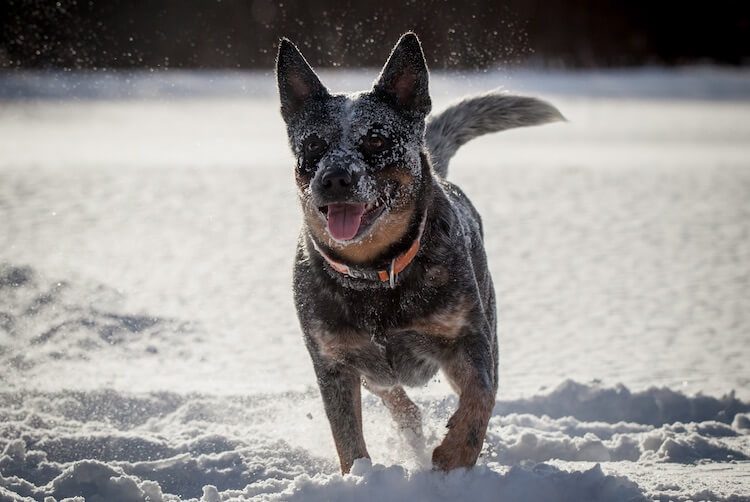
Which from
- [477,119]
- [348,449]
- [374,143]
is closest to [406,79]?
[374,143]

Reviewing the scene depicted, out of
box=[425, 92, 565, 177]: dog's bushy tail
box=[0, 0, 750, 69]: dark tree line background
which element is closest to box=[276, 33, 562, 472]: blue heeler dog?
box=[425, 92, 565, 177]: dog's bushy tail

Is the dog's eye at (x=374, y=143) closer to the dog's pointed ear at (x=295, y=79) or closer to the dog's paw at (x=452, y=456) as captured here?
the dog's pointed ear at (x=295, y=79)

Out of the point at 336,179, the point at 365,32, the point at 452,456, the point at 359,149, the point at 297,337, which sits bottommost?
the point at 452,456

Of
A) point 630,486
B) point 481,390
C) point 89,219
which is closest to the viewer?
point 630,486

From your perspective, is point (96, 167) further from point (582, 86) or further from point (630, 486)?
point (582, 86)

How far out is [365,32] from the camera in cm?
2366

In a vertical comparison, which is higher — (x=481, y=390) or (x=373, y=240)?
(x=373, y=240)

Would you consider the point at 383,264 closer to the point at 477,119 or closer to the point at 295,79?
the point at 295,79

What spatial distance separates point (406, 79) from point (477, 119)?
1392 mm

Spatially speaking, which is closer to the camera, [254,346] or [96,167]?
[254,346]

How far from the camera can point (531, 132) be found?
2016 centimetres

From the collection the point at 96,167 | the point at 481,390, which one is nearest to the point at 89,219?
the point at 96,167

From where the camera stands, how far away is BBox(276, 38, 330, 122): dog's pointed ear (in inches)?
157

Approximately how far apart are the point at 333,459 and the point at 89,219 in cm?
637
